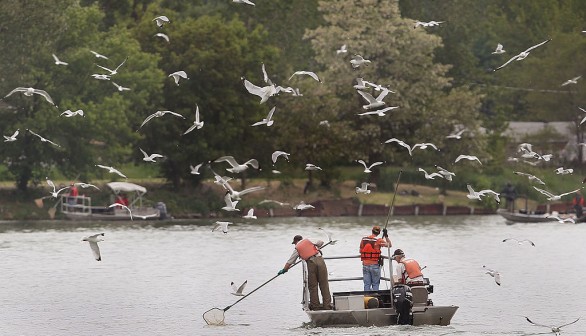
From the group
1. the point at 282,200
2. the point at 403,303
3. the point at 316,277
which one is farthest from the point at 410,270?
the point at 282,200

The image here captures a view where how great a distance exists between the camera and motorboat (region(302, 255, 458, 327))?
4534 centimetres

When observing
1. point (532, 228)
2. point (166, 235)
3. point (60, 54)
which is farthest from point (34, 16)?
point (532, 228)

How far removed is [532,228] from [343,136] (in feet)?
52.8

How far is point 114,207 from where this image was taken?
3989 inches

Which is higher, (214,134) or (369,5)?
(369,5)

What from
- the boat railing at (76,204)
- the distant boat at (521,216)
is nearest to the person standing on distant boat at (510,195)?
the distant boat at (521,216)

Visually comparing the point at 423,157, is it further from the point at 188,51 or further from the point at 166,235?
the point at 166,235

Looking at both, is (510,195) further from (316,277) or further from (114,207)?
(316,277)

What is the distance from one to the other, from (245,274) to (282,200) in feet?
126

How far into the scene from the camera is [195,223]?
101 metres

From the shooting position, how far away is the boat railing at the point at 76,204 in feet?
331

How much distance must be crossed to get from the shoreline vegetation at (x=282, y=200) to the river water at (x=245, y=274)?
2882 millimetres

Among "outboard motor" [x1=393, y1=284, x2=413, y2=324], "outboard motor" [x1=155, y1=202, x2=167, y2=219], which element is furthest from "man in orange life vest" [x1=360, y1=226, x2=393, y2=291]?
"outboard motor" [x1=155, y1=202, x2=167, y2=219]

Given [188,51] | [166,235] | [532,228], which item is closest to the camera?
[166,235]
